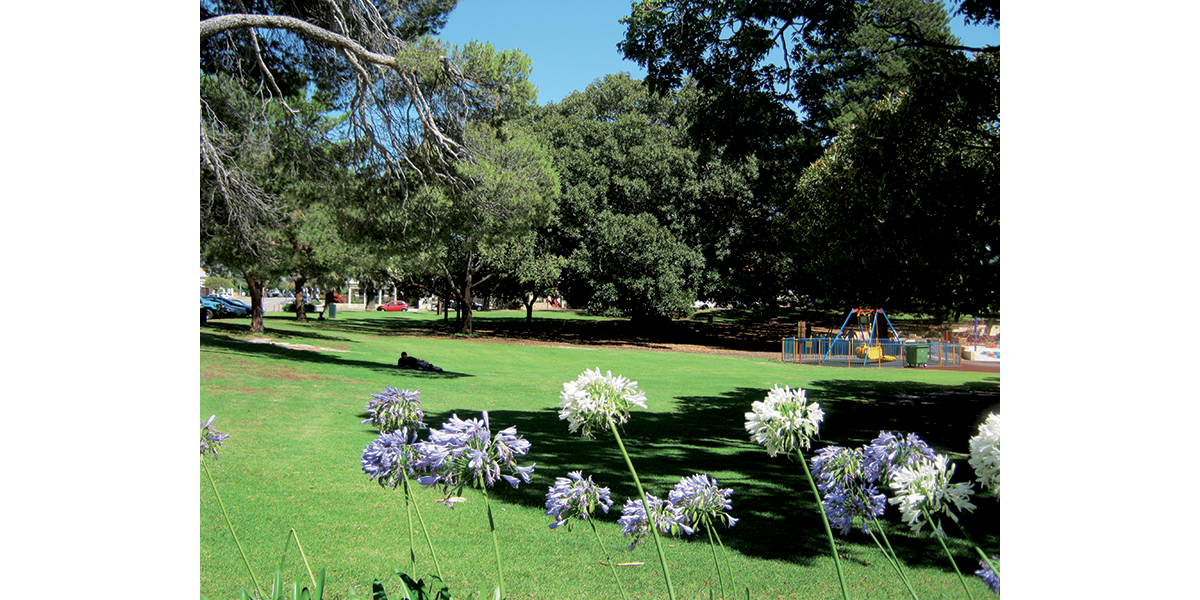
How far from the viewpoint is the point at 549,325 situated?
14.6 feet

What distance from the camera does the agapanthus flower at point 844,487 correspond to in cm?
112

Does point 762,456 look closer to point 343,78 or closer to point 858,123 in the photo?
point 858,123

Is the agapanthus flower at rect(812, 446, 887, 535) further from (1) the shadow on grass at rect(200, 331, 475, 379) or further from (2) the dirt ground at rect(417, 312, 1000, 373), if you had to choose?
(1) the shadow on grass at rect(200, 331, 475, 379)

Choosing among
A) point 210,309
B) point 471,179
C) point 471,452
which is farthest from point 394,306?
point 471,452

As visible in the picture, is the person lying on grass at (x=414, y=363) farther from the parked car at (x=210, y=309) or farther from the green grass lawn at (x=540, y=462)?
the parked car at (x=210, y=309)

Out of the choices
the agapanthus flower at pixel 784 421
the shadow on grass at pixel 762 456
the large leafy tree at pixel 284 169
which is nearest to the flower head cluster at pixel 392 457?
the agapanthus flower at pixel 784 421

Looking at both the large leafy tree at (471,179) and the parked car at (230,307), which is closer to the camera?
the large leafy tree at (471,179)

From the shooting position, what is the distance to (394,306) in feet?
15.6

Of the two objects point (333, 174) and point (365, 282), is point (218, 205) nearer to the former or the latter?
point (333, 174)

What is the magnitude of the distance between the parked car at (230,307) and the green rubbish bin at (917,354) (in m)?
4.91

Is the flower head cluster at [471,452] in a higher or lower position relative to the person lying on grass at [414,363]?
higher

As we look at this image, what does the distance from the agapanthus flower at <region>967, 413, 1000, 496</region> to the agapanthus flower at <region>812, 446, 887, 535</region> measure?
187 mm

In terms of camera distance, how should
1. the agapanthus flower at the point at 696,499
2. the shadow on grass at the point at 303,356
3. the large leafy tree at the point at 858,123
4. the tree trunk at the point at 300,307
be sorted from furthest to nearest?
1. the tree trunk at the point at 300,307
2. the shadow on grass at the point at 303,356
3. the large leafy tree at the point at 858,123
4. the agapanthus flower at the point at 696,499
